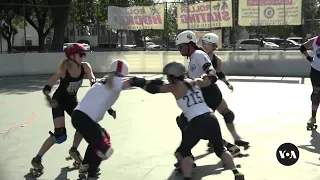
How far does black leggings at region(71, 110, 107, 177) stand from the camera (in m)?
4.18

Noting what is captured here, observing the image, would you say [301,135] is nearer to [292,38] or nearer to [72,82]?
[72,82]

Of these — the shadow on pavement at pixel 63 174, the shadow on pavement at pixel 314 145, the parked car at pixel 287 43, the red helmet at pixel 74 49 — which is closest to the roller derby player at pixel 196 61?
the shadow on pavement at pixel 314 145

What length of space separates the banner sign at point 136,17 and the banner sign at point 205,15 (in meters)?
1.08

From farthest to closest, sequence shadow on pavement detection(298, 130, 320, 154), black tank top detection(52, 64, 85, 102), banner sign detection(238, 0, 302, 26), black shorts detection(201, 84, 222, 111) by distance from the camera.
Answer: banner sign detection(238, 0, 302, 26) < shadow on pavement detection(298, 130, 320, 154) < black shorts detection(201, 84, 222, 111) < black tank top detection(52, 64, 85, 102)

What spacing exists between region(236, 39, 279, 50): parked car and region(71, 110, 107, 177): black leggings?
1491 cm

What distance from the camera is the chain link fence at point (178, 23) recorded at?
1697cm

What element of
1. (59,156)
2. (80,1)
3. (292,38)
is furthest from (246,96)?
(80,1)

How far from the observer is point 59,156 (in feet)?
19.4

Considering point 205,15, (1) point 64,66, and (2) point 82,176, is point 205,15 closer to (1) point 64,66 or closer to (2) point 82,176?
(1) point 64,66

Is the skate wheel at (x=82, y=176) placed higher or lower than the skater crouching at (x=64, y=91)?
lower

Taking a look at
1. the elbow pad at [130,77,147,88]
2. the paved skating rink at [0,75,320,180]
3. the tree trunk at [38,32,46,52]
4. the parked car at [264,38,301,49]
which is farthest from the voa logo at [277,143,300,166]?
the tree trunk at [38,32,46,52]

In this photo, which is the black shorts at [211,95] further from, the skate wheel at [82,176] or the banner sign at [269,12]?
the banner sign at [269,12]

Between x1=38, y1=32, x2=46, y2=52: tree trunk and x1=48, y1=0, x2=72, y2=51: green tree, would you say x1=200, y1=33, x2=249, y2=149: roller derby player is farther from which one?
x1=38, y1=32, x2=46, y2=52: tree trunk

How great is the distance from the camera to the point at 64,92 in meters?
5.21
